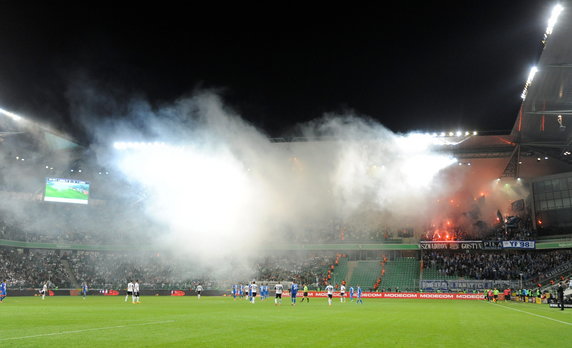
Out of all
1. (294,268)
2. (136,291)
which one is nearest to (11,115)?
(136,291)

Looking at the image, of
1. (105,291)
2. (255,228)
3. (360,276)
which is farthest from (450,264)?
(105,291)

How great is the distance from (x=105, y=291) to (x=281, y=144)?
2544cm

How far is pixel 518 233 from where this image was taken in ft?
192

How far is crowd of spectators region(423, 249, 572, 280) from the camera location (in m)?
51.0

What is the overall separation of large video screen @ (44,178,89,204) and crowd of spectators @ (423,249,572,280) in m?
42.0

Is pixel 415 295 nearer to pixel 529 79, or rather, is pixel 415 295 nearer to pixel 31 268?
pixel 529 79

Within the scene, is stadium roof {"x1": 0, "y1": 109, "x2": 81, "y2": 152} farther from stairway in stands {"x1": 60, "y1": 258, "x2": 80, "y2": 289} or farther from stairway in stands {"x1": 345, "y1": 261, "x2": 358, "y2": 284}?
stairway in stands {"x1": 345, "y1": 261, "x2": 358, "y2": 284}

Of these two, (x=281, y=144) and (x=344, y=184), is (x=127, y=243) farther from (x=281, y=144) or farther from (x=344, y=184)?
(x=344, y=184)

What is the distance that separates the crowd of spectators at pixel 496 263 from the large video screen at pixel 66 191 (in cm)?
4203

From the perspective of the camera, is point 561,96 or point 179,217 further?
point 179,217

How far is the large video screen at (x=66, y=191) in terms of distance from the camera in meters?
55.5

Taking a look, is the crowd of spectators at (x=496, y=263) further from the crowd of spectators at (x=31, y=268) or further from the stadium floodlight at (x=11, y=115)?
the stadium floodlight at (x=11, y=115)

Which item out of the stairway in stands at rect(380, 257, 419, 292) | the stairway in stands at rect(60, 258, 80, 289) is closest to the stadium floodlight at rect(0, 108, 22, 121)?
the stairway in stands at rect(60, 258, 80, 289)

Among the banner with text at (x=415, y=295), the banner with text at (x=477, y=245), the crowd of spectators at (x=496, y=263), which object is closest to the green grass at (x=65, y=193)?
the banner with text at (x=415, y=295)
